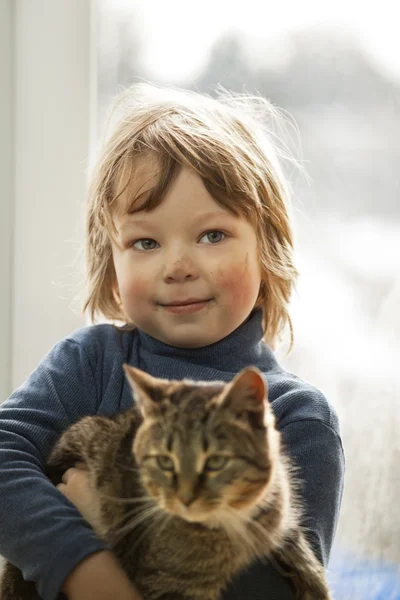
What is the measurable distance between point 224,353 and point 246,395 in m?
0.24

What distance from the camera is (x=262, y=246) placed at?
102 cm

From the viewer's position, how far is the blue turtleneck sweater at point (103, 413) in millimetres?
885

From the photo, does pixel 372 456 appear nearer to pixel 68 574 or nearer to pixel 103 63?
pixel 68 574

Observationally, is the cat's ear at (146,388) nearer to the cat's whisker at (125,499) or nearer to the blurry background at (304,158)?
the cat's whisker at (125,499)

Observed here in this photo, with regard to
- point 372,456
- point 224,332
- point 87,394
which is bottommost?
point 372,456

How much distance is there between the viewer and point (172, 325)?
3.05 ft

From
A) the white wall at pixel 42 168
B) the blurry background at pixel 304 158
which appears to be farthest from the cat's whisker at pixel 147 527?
the white wall at pixel 42 168

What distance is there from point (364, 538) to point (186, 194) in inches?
32.2

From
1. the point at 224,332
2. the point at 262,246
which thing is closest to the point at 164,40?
the point at 262,246

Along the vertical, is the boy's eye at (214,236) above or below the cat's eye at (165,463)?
above

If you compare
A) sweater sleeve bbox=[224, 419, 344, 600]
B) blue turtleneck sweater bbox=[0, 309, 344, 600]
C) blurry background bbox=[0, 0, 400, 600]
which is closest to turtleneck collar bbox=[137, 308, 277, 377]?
blue turtleneck sweater bbox=[0, 309, 344, 600]

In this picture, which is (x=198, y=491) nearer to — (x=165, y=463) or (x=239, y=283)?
(x=165, y=463)

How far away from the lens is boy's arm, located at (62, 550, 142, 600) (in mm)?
838

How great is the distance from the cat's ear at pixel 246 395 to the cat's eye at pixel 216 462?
4 cm
